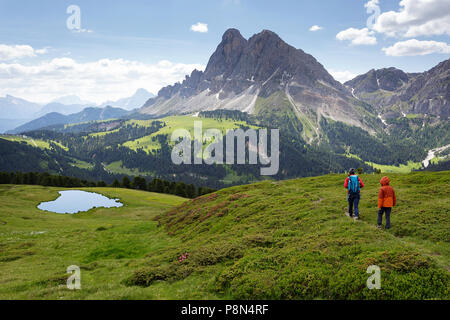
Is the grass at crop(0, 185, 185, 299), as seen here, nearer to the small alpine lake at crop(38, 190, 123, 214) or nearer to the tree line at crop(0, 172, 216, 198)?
the small alpine lake at crop(38, 190, 123, 214)

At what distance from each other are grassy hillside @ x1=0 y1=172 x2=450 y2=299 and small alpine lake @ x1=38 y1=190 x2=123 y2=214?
38862mm

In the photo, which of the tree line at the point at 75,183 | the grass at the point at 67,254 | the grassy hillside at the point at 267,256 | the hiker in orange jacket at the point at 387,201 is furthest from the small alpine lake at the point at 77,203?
the hiker in orange jacket at the point at 387,201

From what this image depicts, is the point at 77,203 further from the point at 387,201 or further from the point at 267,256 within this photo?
the point at 387,201

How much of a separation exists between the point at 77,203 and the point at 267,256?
89.5 meters

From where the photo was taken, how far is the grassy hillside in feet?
49.5

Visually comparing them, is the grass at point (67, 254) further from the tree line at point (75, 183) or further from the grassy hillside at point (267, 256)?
the tree line at point (75, 183)

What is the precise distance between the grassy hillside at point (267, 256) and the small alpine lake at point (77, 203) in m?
38.9

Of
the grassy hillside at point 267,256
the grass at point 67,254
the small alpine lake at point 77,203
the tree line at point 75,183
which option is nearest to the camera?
the grassy hillside at point 267,256

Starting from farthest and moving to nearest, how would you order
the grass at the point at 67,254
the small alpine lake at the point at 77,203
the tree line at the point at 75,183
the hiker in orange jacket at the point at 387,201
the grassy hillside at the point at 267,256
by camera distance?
1. the tree line at the point at 75,183
2. the small alpine lake at the point at 77,203
3. the hiker in orange jacket at the point at 387,201
4. the grass at the point at 67,254
5. the grassy hillside at the point at 267,256

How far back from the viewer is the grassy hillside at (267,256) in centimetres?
1509

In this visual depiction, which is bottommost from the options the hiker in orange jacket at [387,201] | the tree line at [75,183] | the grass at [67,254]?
the tree line at [75,183]
